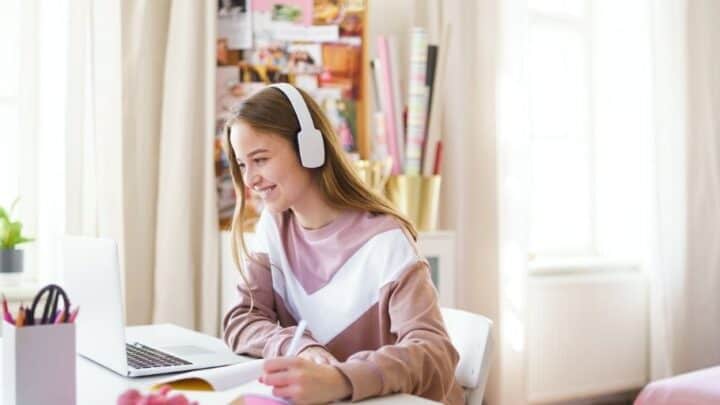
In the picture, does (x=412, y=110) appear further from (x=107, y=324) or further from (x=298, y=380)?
(x=298, y=380)

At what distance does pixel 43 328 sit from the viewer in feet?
3.57

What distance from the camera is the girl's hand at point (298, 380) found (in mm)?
1113

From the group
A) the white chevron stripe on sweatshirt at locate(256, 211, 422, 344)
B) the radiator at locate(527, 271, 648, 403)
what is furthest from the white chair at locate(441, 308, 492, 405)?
the radiator at locate(527, 271, 648, 403)

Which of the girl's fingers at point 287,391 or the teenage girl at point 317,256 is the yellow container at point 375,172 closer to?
the teenage girl at point 317,256

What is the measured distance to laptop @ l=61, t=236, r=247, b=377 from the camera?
4.24 ft

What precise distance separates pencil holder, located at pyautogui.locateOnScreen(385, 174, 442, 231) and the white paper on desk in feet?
5.58

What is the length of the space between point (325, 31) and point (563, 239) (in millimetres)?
1668

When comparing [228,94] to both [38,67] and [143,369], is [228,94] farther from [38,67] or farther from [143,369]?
[143,369]

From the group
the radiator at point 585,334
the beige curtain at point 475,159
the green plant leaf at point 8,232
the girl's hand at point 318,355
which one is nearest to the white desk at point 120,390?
the girl's hand at point 318,355

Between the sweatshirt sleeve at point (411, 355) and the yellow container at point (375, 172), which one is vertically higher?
the yellow container at point (375, 172)

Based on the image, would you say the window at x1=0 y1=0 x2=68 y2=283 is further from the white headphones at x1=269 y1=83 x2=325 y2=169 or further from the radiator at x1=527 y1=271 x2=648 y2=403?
the radiator at x1=527 y1=271 x2=648 y2=403

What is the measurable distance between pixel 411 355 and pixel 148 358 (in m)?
0.47

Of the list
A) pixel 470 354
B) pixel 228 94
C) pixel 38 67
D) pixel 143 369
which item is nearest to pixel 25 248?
pixel 38 67

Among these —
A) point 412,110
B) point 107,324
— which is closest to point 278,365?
point 107,324
